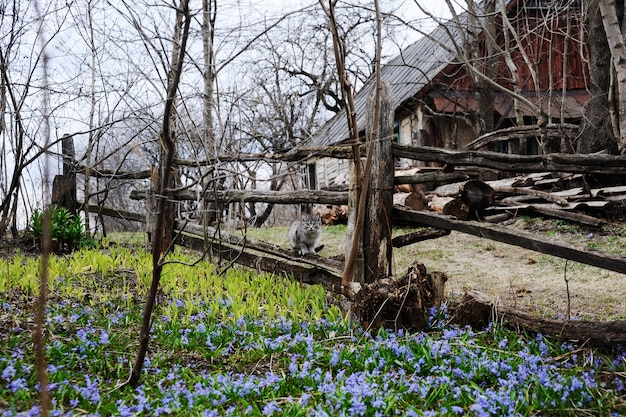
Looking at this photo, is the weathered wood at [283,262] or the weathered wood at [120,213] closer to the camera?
the weathered wood at [283,262]

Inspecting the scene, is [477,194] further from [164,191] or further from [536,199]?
[164,191]

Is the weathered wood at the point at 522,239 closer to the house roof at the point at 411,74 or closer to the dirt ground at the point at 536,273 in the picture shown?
the dirt ground at the point at 536,273

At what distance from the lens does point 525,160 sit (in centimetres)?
401

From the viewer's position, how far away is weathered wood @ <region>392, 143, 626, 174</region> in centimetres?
378

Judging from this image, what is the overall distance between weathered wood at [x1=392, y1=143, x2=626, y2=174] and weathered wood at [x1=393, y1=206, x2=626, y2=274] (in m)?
0.47

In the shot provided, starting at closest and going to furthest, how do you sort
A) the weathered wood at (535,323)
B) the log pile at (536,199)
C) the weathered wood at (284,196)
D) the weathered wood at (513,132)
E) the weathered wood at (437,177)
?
the weathered wood at (535,323), the weathered wood at (437,177), the weathered wood at (284,196), the weathered wood at (513,132), the log pile at (536,199)

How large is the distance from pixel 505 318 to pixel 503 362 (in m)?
0.70

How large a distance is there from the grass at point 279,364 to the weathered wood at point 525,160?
122 cm

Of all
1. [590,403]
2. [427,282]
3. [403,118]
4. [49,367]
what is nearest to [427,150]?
[427,282]

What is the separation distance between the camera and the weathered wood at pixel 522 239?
3441 mm

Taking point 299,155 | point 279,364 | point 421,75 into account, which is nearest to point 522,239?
point 279,364

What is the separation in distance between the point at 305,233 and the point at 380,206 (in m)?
2.40

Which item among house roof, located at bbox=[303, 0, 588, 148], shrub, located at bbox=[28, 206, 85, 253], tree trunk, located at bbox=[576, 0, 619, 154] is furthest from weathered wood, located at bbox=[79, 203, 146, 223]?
tree trunk, located at bbox=[576, 0, 619, 154]

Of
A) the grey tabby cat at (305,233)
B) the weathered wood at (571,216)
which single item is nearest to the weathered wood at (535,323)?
the grey tabby cat at (305,233)
